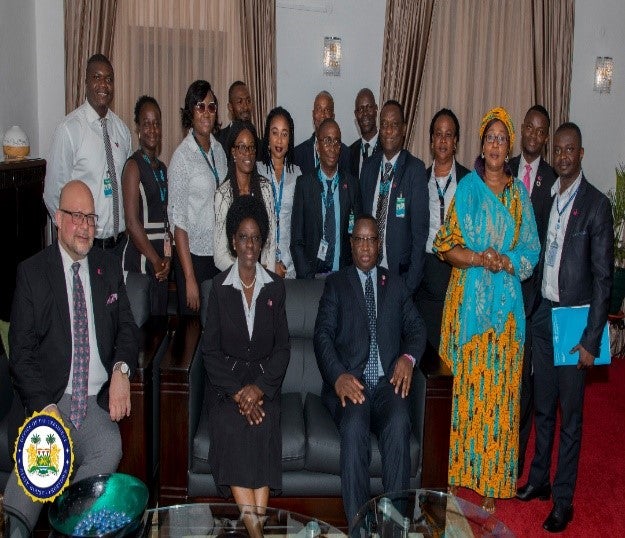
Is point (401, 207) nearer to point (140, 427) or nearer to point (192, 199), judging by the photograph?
point (192, 199)

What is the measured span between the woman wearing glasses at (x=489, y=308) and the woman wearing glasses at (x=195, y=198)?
4.76 feet

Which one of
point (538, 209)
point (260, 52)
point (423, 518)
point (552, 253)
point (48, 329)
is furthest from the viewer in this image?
point (260, 52)

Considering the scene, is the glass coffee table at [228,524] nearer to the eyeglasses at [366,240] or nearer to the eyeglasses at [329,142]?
the eyeglasses at [366,240]

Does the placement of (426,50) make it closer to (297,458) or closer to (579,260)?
(579,260)

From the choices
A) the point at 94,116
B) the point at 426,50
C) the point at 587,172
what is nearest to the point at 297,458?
the point at 94,116

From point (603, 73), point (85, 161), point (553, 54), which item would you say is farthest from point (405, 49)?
point (85, 161)

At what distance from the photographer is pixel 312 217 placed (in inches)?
167

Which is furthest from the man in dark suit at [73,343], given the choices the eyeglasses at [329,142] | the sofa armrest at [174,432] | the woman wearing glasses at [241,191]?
the eyeglasses at [329,142]

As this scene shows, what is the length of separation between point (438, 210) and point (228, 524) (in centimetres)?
242

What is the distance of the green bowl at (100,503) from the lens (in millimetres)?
2382

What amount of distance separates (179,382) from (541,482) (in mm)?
2029

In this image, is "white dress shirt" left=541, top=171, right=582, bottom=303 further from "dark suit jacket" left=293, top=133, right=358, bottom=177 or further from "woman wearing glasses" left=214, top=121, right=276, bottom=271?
"dark suit jacket" left=293, top=133, right=358, bottom=177

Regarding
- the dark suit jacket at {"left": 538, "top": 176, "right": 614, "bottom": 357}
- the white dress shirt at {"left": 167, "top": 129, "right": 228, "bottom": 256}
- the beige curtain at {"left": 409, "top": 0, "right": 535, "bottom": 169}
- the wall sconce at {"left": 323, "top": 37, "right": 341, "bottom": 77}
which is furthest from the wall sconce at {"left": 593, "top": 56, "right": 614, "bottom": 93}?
the white dress shirt at {"left": 167, "top": 129, "right": 228, "bottom": 256}

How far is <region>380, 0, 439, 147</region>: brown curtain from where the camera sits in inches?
260
